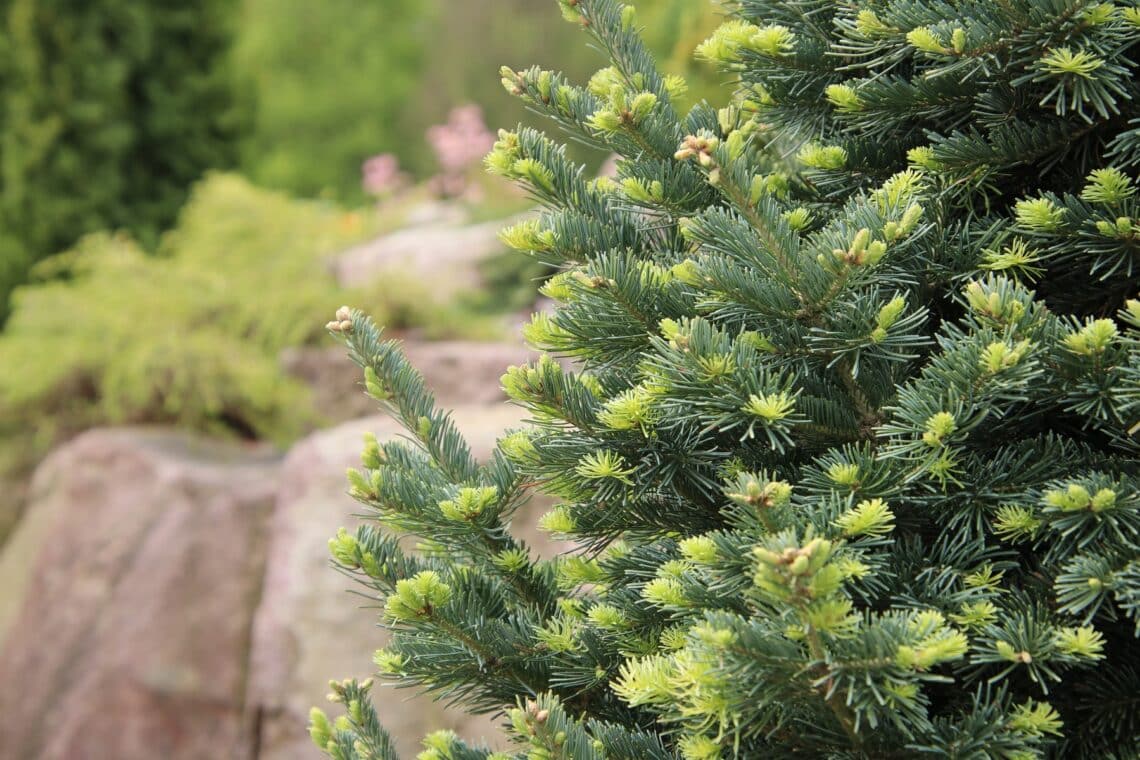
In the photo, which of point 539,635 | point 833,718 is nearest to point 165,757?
point 539,635

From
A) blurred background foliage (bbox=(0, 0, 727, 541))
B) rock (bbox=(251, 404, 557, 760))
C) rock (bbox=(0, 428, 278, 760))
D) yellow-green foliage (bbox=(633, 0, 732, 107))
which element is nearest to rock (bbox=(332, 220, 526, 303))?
blurred background foliage (bbox=(0, 0, 727, 541))

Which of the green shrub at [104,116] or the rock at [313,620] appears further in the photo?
the green shrub at [104,116]

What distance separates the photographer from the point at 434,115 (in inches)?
893

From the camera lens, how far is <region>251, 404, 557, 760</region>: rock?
3998mm

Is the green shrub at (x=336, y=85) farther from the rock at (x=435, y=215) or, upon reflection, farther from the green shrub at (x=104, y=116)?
the green shrub at (x=104, y=116)

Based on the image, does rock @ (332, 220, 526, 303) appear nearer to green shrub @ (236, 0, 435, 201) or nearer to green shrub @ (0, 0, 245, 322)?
green shrub @ (0, 0, 245, 322)

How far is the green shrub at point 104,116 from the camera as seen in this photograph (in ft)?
26.5

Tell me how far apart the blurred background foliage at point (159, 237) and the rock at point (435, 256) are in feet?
0.72

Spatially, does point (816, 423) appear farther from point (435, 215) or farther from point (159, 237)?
point (435, 215)

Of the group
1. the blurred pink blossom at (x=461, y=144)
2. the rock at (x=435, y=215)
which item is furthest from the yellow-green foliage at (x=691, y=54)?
the blurred pink blossom at (x=461, y=144)

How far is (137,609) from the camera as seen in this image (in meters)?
4.77

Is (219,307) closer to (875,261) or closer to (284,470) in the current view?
(284,470)

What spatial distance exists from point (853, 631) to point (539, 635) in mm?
598

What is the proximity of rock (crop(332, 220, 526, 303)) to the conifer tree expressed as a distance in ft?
19.2
